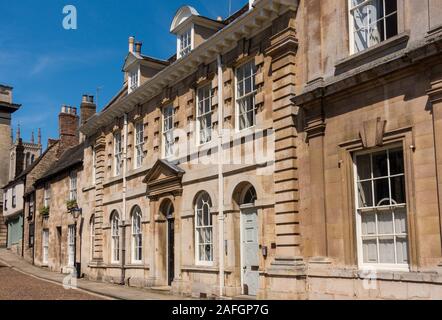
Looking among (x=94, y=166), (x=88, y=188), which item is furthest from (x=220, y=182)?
(x=88, y=188)

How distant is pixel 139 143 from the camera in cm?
2158

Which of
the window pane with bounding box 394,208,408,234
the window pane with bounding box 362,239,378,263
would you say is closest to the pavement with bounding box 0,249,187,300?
the window pane with bounding box 362,239,378,263

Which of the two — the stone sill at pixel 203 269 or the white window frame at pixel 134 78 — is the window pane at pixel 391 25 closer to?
the stone sill at pixel 203 269

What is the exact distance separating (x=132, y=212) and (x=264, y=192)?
30.3 feet

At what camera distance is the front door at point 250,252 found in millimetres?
14203

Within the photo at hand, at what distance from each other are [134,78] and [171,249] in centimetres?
788

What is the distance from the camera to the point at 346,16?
1186 cm

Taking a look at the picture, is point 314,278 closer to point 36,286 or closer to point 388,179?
point 388,179

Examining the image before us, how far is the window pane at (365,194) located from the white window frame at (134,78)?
12925 mm

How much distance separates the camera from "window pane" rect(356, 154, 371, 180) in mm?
11117

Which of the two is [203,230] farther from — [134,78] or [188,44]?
[134,78]

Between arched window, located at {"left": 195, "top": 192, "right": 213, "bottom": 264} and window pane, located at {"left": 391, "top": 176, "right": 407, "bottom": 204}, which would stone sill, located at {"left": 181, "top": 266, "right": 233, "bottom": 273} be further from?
window pane, located at {"left": 391, "top": 176, "right": 407, "bottom": 204}

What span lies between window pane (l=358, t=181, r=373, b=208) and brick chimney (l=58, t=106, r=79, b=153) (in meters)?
29.3

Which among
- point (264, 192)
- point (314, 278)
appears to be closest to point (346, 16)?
point (264, 192)
